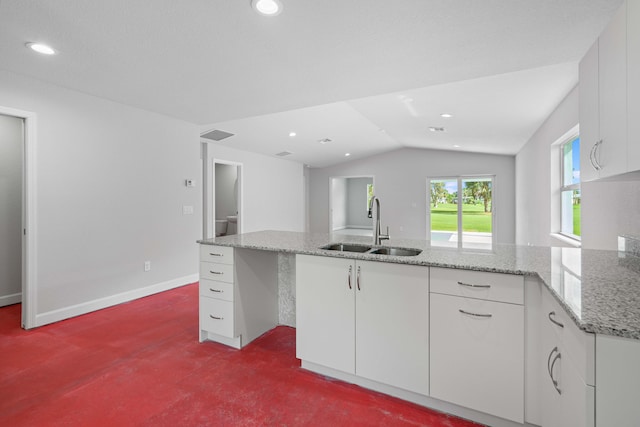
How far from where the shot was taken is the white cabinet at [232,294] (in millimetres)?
2469

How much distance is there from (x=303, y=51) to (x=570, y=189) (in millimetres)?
3199

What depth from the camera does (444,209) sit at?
845 centimetres

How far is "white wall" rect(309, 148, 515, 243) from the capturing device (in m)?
7.76

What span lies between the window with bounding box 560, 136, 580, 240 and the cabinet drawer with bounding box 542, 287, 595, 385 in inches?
101

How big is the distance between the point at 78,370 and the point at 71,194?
1867 mm

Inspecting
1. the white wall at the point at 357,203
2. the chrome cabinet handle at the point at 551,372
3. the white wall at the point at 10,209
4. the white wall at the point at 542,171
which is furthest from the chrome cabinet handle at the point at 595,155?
the white wall at the point at 357,203

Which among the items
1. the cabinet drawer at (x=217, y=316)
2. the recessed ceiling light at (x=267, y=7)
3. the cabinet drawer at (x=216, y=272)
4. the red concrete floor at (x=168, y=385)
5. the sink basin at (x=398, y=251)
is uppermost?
the recessed ceiling light at (x=267, y=7)

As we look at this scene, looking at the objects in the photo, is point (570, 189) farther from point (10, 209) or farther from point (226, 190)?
point (226, 190)

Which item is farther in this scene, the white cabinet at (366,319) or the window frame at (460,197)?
the window frame at (460,197)

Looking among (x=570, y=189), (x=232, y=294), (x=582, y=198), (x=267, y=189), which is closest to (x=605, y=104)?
(x=582, y=198)

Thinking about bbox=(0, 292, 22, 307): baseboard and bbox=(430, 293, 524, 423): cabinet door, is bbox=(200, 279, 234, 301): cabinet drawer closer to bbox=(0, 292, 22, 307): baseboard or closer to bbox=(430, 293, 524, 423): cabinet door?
bbox=(430, 293, 524, 423): cabinet door

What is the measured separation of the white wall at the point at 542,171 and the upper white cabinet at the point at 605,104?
59.8 inches

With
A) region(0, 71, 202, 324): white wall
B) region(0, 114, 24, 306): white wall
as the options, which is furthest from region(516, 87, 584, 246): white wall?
region(0, 114, 24, 306): white wall

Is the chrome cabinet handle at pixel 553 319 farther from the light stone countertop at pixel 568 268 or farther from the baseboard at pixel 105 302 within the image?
the baseboard at pixel 105 302
